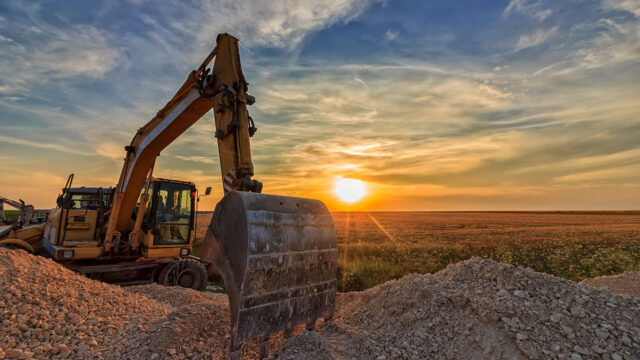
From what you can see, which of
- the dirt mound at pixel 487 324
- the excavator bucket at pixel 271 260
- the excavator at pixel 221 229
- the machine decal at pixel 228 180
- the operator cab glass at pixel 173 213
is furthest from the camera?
the operator cab glass at pixel 173 213

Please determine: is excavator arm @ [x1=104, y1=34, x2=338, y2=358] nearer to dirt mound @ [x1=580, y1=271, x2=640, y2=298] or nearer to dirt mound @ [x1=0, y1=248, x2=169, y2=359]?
dirt mound @ [x1=0, y1=248, x2=169, y2=359]

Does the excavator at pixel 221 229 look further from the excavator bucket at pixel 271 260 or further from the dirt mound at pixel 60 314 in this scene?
the dirt mound at pixel 60 314

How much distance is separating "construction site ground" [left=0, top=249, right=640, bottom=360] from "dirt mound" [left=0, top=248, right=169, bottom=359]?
1 cm

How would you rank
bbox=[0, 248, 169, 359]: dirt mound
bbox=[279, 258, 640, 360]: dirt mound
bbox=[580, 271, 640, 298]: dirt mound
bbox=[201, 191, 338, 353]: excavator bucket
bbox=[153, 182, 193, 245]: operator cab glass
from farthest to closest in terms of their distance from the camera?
bbox=[153, 182, 193, 245]: operator cab glass, bbox=[580, 271, 640, 298]: dirt mound, bbox=[0, 248, 169, 359]: dirt mound, bbox=[279, 258, 640, 360]: dirt mound, bbox=[201, 191, 338, 353]: excavator bucket

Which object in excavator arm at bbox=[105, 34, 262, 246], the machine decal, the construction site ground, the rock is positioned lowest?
the rock

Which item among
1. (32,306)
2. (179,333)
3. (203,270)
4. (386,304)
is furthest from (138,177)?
(386,304)

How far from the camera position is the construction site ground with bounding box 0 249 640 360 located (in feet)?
11.4

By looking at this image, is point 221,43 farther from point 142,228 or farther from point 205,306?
point 142,228

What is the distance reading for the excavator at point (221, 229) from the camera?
3244 mm

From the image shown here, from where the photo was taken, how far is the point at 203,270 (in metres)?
8.45

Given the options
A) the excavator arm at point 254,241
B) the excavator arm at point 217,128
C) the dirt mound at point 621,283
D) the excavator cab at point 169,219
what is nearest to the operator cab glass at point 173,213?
the excavator cab at point 169,219

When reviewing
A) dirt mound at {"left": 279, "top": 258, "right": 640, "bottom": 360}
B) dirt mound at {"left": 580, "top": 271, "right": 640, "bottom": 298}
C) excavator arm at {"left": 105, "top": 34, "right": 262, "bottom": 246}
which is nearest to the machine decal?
excavator arm at {"left": 105, "top": 34, "right": 262, "bottom": 246}

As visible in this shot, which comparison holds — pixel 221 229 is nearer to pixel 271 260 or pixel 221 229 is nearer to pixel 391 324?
pixel 271 260

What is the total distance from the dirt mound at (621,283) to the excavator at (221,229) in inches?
303
